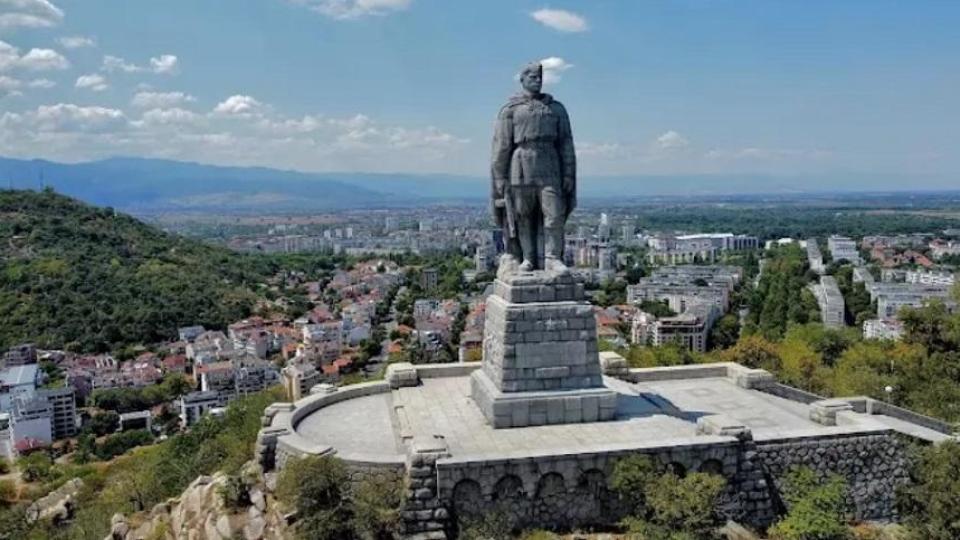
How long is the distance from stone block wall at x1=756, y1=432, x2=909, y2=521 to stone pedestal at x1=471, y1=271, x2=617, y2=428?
2664 mm

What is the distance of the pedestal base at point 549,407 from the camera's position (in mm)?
12109

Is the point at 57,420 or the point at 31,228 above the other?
the point at 31,228

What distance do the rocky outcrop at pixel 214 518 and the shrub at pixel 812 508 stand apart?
6813 millimetres

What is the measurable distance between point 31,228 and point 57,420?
36046 millimetres

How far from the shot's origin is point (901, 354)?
66.3 feet

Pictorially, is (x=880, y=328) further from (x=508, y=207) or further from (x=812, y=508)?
(x=812, y=508)

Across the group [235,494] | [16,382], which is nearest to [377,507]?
[235,494]

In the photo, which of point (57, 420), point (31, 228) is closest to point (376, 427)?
point (57, 420)

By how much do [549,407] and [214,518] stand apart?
5.48 metres

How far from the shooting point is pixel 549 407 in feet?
40.0

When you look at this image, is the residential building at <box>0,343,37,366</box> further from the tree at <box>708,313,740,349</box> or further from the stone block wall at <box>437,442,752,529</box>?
the stone block wall at <box>437,442,752,529</box>

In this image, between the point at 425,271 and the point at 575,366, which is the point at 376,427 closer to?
the point at 575,366

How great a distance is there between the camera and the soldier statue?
1274cm

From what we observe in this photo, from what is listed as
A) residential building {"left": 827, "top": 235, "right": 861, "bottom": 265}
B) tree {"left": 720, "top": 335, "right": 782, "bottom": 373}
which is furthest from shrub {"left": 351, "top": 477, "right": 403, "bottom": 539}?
residential building {"left": 827, "top": 235, "right": 861, "bottom": 265}
